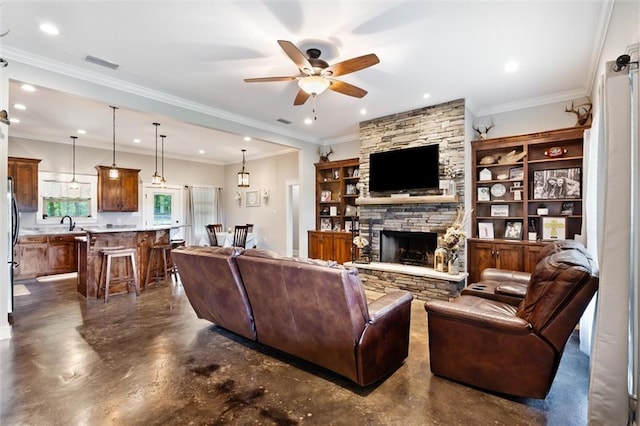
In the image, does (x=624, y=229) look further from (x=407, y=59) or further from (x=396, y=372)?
(x=407, y=59)

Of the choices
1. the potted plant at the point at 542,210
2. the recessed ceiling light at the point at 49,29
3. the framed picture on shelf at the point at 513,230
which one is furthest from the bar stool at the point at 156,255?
the potted plant at the point at 542,210

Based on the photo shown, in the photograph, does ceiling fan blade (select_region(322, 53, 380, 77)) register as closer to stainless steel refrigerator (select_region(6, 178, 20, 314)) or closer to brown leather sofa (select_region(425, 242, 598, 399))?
brown leather sofa (select_region(425, 242, 598, 399))

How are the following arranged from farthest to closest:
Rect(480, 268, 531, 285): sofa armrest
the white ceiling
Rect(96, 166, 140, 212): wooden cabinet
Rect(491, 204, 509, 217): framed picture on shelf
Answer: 1. Rect(96, 166, 140, 212): wooden cabinet
2. Rect(491, 204, 509, 217): framed picture on shelf
3. Rect(480, 268, 531, 285): sofa armrest
4. the white ceiling

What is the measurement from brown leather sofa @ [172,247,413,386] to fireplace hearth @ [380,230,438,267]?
2.96 metres

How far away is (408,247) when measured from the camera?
565 cm

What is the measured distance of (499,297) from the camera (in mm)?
3021

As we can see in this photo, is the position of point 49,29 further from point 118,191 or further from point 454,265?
point 454,265

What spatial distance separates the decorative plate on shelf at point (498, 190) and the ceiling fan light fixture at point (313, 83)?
3.44m

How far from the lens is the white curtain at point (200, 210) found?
9.35 m

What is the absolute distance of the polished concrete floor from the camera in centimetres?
197

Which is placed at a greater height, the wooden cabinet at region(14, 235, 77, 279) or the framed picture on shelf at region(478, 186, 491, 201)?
the framed picture on shelf at region(478, 186, 491, 201)

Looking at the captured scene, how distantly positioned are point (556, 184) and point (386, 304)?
3.83 m

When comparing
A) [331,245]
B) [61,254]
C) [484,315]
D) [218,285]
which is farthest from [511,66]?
[61,254]

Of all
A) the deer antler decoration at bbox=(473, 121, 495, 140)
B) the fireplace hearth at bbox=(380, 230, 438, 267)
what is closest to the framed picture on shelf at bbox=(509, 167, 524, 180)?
the deer antler decoration at bbox=(473, 121, 495, 140)
